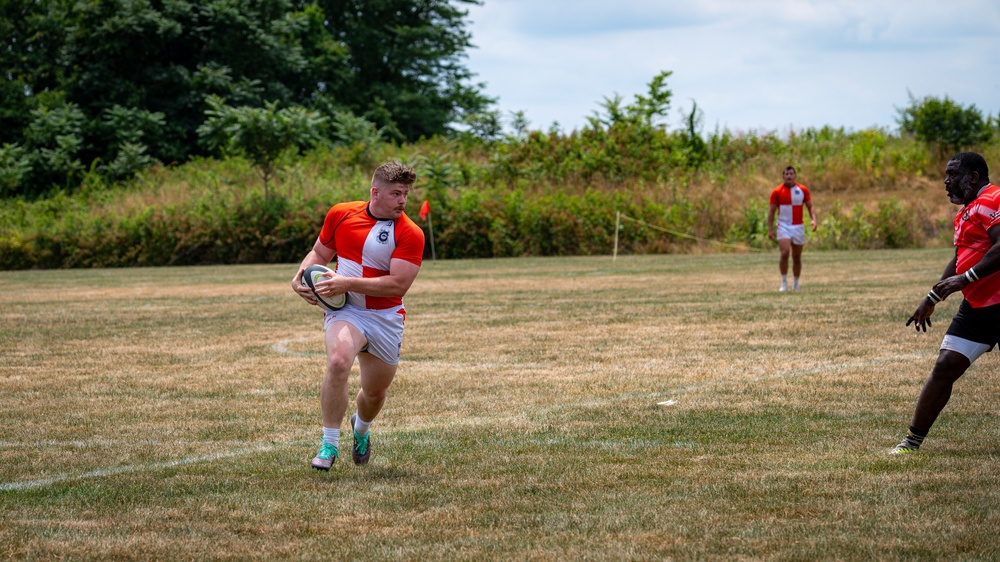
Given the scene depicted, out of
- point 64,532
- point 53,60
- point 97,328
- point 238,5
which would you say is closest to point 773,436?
point 64,532

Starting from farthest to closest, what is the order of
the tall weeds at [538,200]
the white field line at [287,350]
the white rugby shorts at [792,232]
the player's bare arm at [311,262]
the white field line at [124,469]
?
the tall weeds at [538,200] → the white rugby shorts at [792,232] → the white field line at [287,350] → the player's bare arm at [311,262] → the white field line at [124,469]

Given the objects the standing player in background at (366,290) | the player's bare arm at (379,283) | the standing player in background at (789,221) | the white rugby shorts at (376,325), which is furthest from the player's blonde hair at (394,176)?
the standing player in background at (789,221)

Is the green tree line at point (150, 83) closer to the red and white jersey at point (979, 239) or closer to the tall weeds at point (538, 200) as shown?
the tall weeds at point (538, 200)

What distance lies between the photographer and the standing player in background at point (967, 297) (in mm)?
6352

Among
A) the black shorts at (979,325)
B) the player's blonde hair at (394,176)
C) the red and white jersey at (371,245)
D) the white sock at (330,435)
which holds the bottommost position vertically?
the white sock at (330,435)

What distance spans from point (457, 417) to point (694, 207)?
105 ft

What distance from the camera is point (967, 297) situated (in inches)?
253

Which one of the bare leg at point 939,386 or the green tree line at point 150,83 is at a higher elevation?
the green tree line at point 150,83

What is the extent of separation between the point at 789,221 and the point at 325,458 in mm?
14320

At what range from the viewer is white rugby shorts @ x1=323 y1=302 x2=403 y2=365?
6.44 m

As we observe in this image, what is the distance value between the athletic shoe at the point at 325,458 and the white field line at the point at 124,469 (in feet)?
2.68

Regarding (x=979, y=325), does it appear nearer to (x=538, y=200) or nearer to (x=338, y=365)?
(x=338, y=365)

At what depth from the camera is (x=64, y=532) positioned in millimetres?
5105

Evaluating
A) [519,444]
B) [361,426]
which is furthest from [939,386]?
[361,426]
